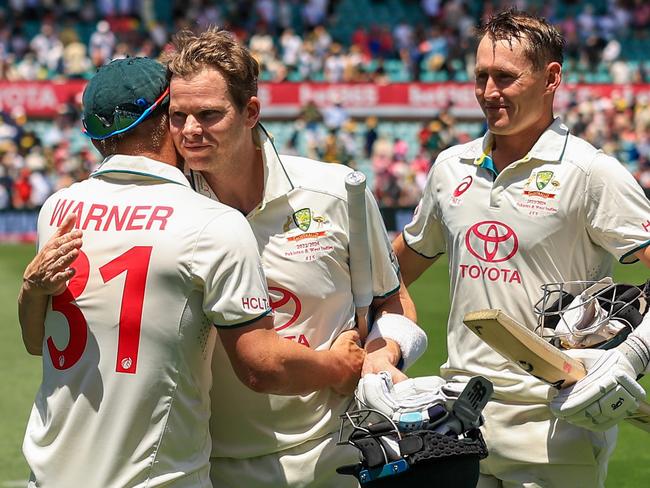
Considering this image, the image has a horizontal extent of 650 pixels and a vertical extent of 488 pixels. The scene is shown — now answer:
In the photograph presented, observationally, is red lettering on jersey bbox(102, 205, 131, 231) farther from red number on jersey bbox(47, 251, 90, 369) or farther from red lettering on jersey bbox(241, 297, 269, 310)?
red lettering on jersey bbox(241, 297, 269, 310)

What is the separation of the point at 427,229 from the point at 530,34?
85 centimetres

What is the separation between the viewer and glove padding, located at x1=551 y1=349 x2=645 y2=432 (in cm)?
360

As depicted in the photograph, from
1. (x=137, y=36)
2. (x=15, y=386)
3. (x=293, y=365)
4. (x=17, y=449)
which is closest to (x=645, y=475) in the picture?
(x=17, y=449)

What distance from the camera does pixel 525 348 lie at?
3535 mm

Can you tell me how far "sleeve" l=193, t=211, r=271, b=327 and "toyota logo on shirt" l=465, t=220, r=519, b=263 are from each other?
1201mm

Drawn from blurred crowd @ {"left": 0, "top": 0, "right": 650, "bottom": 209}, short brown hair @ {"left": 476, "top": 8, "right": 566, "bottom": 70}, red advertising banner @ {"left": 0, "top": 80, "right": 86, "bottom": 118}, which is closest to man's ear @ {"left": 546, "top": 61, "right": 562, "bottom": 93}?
short brown hair @ {"left": 476, "top": 8, "right": 566, "bottom": 70}

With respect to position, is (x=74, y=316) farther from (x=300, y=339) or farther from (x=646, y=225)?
(x=646, y=225)

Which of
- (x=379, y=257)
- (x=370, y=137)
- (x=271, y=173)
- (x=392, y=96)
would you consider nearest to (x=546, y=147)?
(x=379, y=257)

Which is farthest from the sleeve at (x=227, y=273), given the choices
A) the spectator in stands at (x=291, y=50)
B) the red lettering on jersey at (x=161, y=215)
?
the spectator in stands at (x=291, y=50)

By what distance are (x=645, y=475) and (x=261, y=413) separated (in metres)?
4.55

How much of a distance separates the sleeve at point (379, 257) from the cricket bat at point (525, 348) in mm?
394

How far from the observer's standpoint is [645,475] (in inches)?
297

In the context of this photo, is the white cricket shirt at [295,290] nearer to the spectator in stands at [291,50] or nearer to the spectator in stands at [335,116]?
the spectator in stands at [335,116]

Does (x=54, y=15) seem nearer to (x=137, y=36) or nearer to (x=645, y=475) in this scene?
(x=137, y=36)
